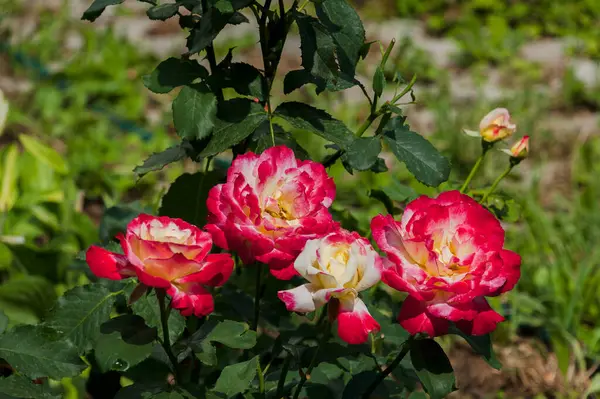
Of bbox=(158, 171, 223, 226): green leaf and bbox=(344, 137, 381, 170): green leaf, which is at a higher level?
bbox=(344, 137, 381, 170): green leaf

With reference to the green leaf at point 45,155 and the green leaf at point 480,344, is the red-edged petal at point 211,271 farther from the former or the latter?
the green leaf at point 45,155

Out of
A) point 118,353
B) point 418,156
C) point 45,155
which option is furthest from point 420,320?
point 45,155

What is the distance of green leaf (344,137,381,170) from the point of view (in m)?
1.14

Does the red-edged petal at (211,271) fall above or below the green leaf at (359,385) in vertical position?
above

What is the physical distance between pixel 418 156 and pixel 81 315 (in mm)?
531

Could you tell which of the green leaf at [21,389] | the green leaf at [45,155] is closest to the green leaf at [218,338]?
the green leaf at [21,389]

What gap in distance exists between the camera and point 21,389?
107 cm

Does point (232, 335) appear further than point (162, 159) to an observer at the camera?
No

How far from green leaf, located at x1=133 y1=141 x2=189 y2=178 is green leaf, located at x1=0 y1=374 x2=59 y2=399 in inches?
13.9

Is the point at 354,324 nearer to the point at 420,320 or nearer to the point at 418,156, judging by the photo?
the point at 420,320

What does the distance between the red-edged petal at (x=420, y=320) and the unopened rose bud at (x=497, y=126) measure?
17.6 inches

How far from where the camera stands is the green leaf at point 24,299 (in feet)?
5.90

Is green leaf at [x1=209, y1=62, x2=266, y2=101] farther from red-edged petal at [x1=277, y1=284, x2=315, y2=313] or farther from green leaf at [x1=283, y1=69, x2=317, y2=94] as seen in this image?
red-edged petal at [x1=277, y1=284, x2=315, y2=313]

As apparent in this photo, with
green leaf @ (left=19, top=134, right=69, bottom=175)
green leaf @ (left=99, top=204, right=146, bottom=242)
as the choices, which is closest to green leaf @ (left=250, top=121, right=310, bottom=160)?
green leaf @ (left=99, top=204, right=146, bottom=242)
